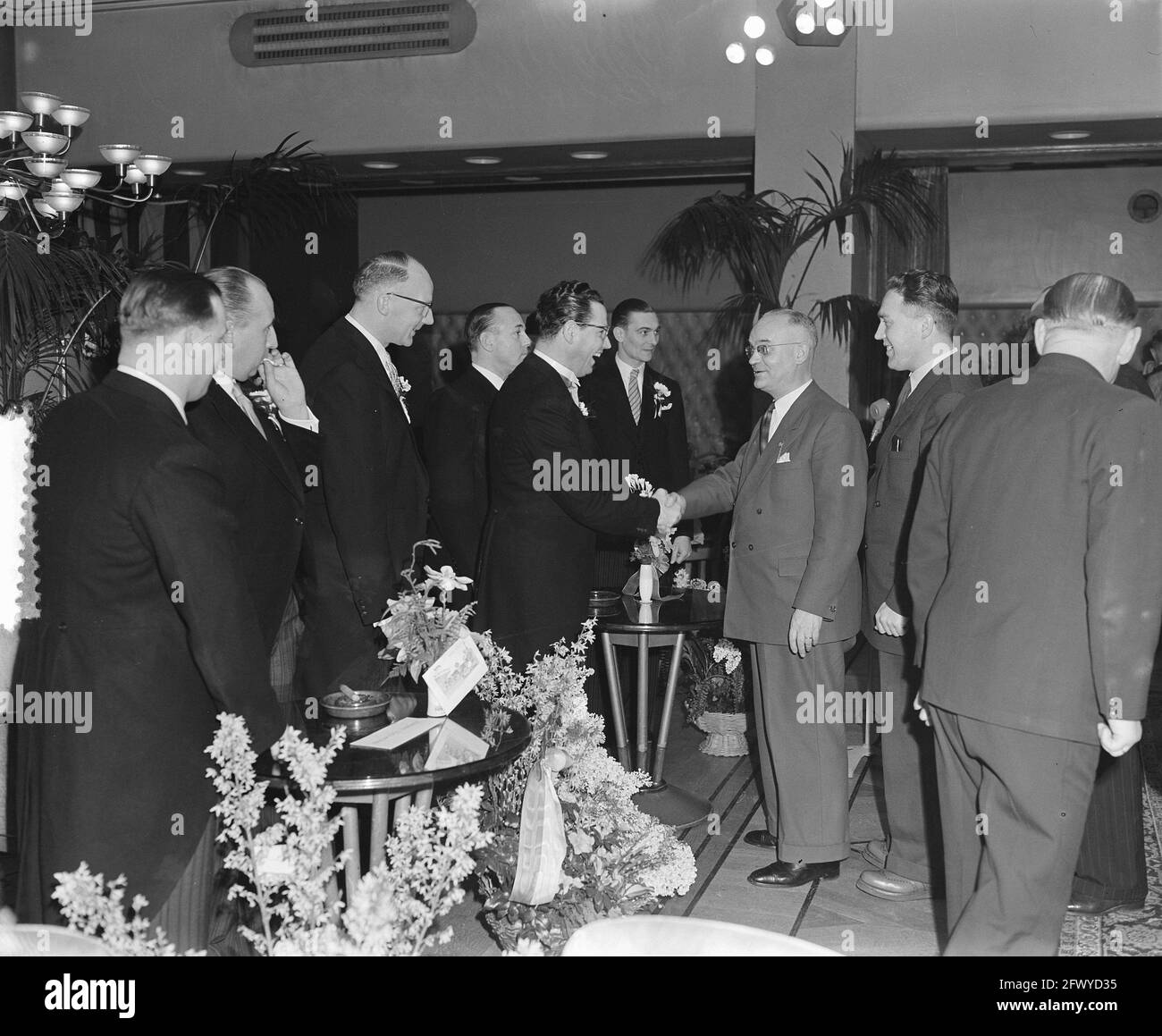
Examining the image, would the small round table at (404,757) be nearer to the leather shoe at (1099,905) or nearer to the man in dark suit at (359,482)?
the man in dark suit at (359,482)

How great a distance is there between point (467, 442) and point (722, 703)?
1.50 metres

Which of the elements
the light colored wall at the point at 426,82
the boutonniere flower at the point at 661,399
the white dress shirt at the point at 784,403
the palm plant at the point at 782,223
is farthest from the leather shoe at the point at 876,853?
the light colored wall at the point at 426,82

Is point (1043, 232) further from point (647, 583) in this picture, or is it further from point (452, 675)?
point (452, 675)

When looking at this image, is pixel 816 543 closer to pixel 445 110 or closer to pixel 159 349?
pixel 159 349

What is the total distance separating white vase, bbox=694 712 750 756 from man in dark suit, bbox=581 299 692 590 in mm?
700

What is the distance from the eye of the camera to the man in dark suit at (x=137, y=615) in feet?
7.16

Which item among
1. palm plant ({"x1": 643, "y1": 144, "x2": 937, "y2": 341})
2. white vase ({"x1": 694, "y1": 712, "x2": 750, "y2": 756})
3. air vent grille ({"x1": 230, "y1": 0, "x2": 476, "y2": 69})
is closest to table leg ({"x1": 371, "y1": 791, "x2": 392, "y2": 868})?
white vase ({"x1": 694, "y1": 712, "x2": 750, "y2": 756})

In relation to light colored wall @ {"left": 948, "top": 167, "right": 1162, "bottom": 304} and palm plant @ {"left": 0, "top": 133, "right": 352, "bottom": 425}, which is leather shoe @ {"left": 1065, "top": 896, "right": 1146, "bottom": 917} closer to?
palm plant @ {"left": 0, "top": 133, "right": 352, "bottom": 425}

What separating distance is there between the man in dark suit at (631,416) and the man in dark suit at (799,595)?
1.69m

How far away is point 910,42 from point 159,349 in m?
5.56

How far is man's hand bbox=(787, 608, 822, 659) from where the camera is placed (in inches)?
137
